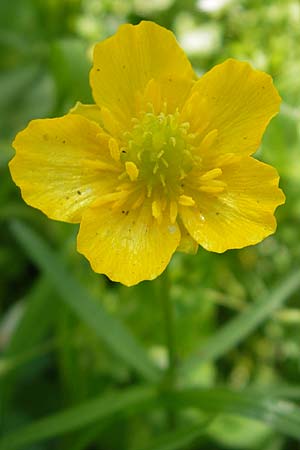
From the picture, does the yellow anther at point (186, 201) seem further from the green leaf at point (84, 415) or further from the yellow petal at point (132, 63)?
the green leaf at point (84, 415)

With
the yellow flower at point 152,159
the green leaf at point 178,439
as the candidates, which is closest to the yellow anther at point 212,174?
the yellow flower at point 152,159

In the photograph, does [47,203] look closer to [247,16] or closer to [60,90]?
[60,90]

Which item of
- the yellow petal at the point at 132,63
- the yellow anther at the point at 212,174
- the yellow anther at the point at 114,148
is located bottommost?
the yellow anther at the point at 212,174

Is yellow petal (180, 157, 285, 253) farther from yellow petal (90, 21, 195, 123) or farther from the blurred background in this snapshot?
the blurred background

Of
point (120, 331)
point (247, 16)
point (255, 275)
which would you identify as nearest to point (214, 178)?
point (120, 331)

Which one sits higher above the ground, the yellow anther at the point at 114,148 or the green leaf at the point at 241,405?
the yellow anther at the point at 114,148
